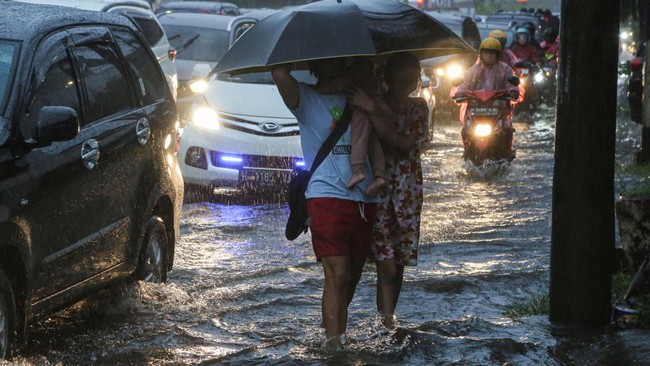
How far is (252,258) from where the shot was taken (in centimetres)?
1034

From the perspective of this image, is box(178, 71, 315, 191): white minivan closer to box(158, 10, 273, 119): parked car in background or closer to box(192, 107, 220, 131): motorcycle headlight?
box(192, 107, 220, 131): motorcycle headlight

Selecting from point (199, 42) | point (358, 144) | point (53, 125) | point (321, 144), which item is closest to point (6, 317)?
point (53, 125)

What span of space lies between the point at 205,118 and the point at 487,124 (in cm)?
363

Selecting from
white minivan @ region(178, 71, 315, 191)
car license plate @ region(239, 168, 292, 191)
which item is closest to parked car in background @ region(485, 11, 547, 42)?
white minivan @ region(178, 71, 315, 191)

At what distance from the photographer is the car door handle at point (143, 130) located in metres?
7.85

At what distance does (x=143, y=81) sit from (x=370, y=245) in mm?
2247

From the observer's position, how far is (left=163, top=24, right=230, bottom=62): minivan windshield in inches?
854

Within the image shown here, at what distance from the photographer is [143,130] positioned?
26.0 ft

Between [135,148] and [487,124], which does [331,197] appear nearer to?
[135,148]

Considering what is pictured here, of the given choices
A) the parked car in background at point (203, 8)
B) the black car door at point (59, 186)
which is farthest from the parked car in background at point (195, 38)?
the black car door at point (59, 186)

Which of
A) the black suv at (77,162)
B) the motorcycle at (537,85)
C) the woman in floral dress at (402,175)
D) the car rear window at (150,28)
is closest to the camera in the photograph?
the black suv at (77,162)

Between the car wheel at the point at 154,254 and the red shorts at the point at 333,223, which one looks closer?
the red shorts at the point at 333,223

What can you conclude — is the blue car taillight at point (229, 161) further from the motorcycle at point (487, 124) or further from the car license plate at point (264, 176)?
the motorcycle at point (487, 124)

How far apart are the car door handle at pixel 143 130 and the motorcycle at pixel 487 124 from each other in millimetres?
7987
